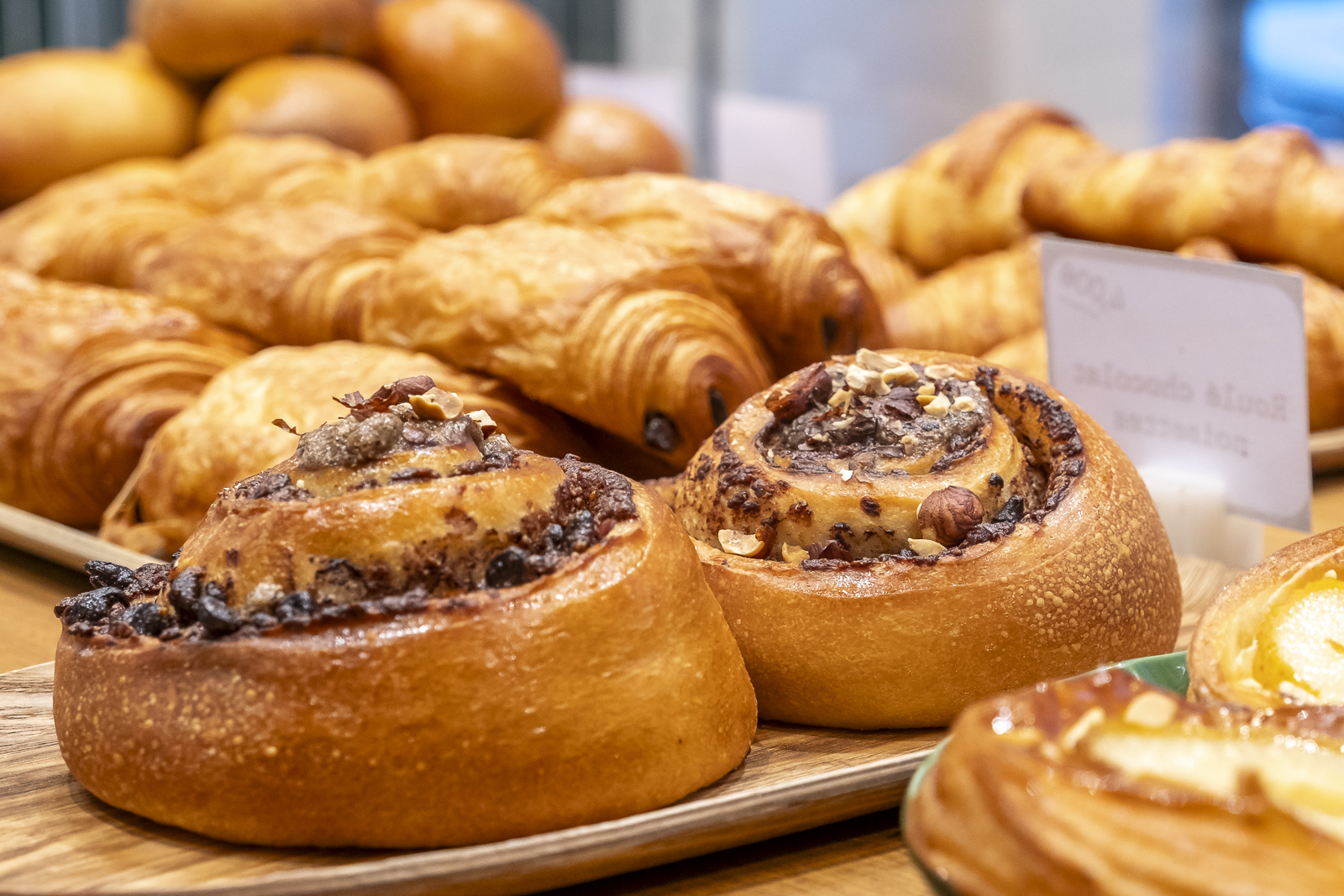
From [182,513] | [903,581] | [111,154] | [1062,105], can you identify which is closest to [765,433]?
[903,581]

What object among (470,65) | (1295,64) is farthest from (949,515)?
(1295,64)

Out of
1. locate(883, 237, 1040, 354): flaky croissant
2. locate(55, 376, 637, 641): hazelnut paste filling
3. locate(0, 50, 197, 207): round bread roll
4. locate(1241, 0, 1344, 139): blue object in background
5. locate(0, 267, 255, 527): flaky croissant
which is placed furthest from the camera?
locate(1241, 0, 1344, 139): blue object in background

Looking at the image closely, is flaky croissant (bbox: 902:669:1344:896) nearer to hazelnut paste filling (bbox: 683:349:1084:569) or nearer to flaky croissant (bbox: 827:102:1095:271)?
hazelnut paste filling (bbox: 683:349:1084:569)

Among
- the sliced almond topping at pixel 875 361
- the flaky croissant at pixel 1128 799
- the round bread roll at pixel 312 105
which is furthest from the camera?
the round bread roll at pixel 312 105

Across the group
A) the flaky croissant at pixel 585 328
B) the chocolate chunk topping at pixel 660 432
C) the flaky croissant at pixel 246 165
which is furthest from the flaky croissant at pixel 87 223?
the chocolate chunk topping at pixel 660 432

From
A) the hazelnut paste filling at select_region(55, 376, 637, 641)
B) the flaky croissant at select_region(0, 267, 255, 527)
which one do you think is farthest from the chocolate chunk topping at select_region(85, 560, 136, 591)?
the flaky croissant at select_region(0, 267, 255, 527)

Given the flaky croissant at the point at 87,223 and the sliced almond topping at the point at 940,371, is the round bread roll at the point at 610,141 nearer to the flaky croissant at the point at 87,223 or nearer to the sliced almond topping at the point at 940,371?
the flaky croissant at the point at 87,223
